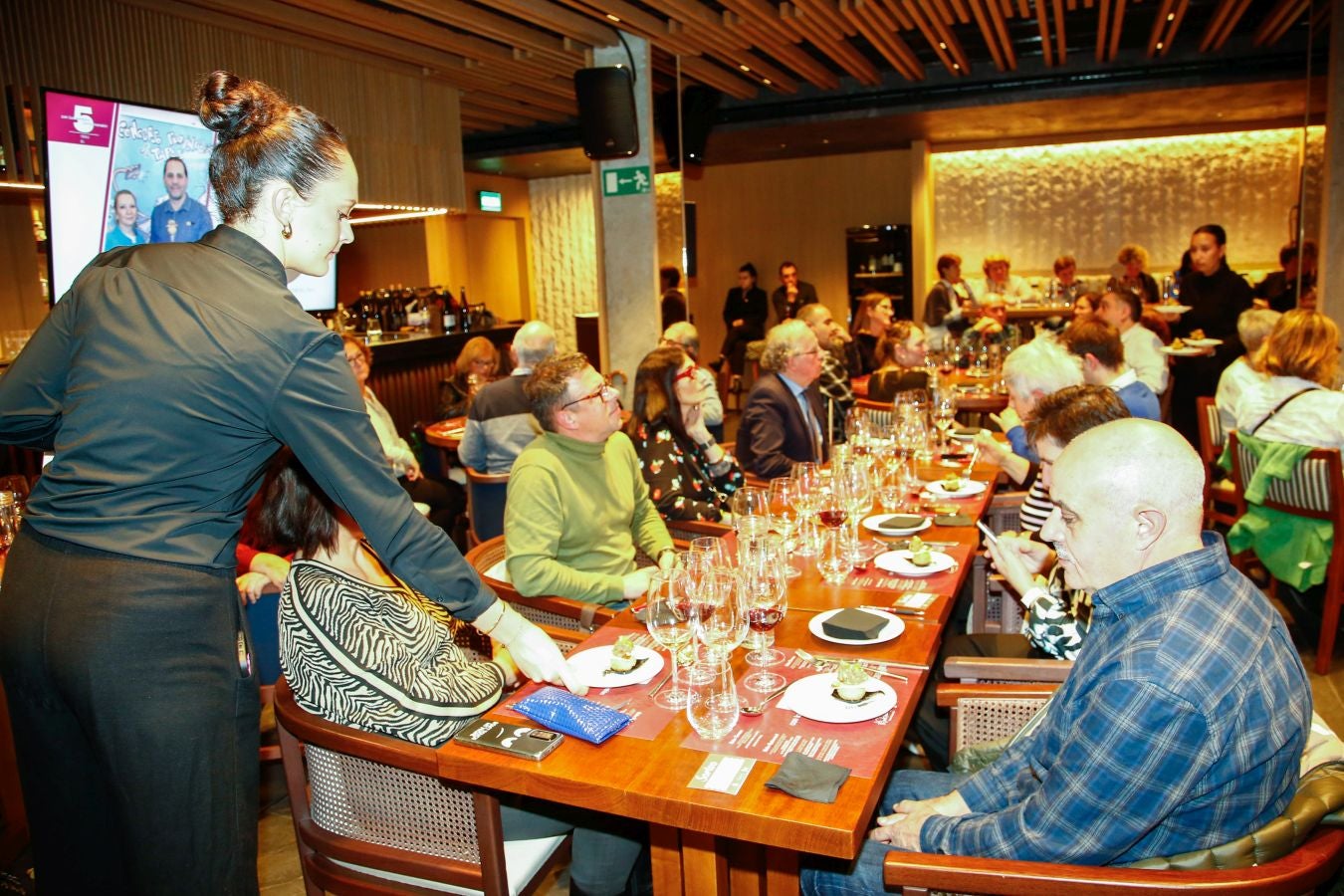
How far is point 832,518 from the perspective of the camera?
120 inches

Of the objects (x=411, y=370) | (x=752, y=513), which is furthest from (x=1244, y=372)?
(x=411, y=370)

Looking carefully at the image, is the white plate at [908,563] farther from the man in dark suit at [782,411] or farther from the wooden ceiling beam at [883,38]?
the wooden ceiling beam at [883,38]

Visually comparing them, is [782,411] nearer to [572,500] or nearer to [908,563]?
[572,500]

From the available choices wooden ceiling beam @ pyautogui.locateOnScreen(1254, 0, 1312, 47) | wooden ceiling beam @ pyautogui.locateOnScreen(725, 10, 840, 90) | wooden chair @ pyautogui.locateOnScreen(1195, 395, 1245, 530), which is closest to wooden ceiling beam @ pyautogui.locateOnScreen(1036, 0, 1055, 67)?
wooden ceiling beam @ pyautogui.locateOnScreen(1254, 0, 1312, 47)

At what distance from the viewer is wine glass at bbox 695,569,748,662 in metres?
2.01

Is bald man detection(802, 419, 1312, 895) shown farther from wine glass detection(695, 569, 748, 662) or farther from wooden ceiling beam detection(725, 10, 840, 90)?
wooden ceiling beam detection(725, 10, 840, 90)

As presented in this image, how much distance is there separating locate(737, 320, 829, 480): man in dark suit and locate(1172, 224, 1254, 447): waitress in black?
4239 mm

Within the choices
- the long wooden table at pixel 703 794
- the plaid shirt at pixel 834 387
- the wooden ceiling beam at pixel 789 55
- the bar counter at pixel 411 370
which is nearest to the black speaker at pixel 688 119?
the wooden ceiling beam at pixel 789 55

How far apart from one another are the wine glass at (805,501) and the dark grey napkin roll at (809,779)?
1362mm

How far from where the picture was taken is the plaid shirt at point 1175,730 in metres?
1.57

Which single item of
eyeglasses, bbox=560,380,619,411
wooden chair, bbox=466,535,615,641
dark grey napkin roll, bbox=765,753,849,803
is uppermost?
eyeglasses, bbox=560,380,619,411

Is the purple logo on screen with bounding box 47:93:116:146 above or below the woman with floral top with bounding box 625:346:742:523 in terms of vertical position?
above

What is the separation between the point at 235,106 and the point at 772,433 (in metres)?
3.50

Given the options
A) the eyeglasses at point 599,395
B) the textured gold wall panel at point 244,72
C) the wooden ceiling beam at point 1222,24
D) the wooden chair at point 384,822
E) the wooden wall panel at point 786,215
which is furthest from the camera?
the wooden wall panel at point 786,215
